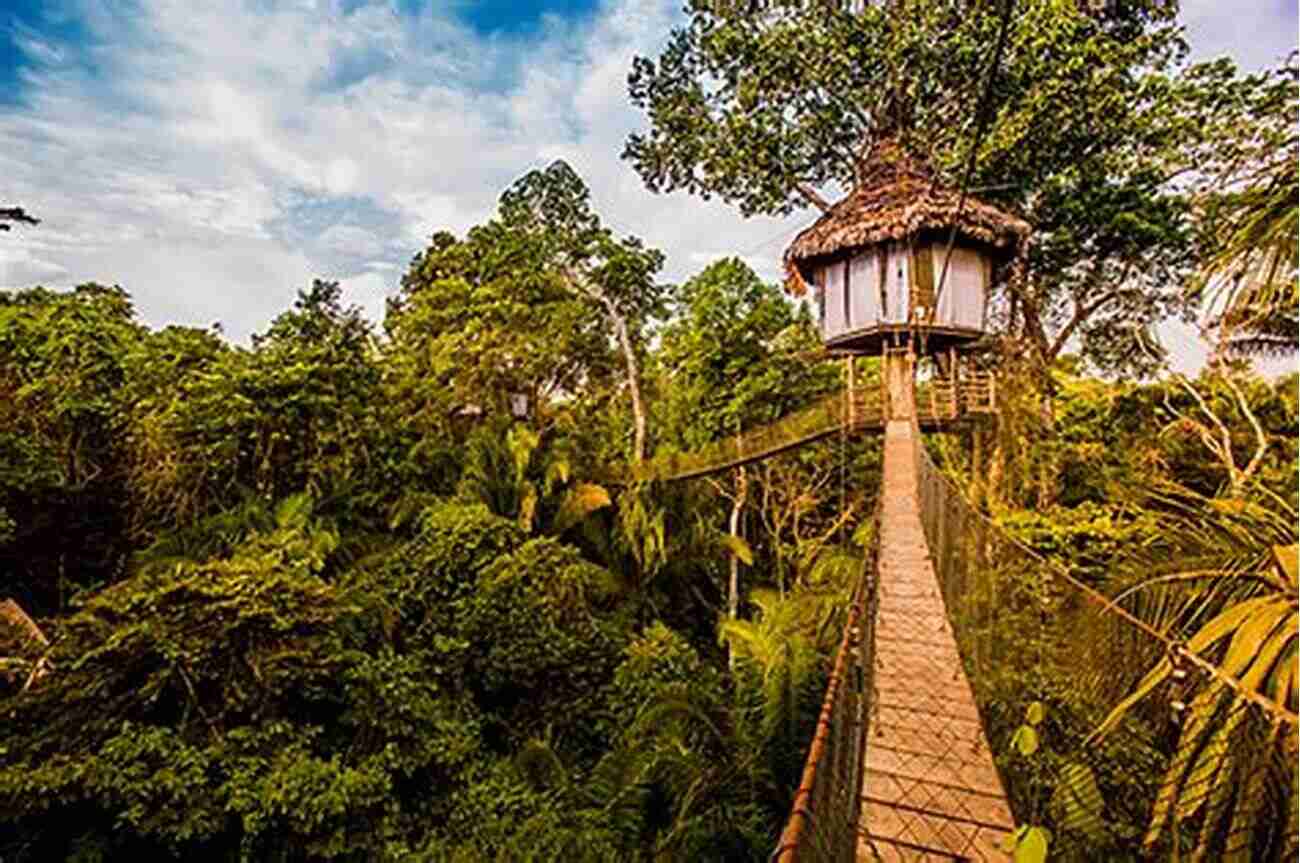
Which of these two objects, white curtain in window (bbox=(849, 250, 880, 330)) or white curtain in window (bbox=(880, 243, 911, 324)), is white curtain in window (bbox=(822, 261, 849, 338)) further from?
white curtain in window (bbox=(880, 243, 911, 324))

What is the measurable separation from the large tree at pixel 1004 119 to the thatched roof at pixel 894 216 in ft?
1.91

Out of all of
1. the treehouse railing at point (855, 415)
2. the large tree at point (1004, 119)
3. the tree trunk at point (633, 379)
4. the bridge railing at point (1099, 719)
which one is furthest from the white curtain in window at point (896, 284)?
the bridge railing at point (1099, 719)

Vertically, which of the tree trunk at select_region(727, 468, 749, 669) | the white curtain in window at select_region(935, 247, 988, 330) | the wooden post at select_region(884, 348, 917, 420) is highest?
the white curtain in window at select_region(935, 247, 988, 330)

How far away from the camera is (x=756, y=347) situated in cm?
1119

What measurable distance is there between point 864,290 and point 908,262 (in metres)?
0.71

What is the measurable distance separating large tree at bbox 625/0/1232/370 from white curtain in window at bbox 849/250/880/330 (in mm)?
2118

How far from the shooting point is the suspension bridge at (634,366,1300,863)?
1.52 meters

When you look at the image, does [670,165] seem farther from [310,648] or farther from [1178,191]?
[310,648]

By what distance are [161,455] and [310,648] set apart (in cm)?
436

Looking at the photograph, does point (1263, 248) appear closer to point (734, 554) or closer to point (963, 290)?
point (963, 290)

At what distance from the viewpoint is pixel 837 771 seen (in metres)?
1.86

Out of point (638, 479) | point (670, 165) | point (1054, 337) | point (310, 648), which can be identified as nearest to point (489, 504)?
point (638, 479)

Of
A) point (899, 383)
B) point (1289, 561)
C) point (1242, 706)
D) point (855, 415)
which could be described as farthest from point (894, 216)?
point (1242, 706)

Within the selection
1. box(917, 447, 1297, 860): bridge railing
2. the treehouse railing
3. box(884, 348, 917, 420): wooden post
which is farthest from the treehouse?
box(917, 447, 1297, 860): bridge railing
